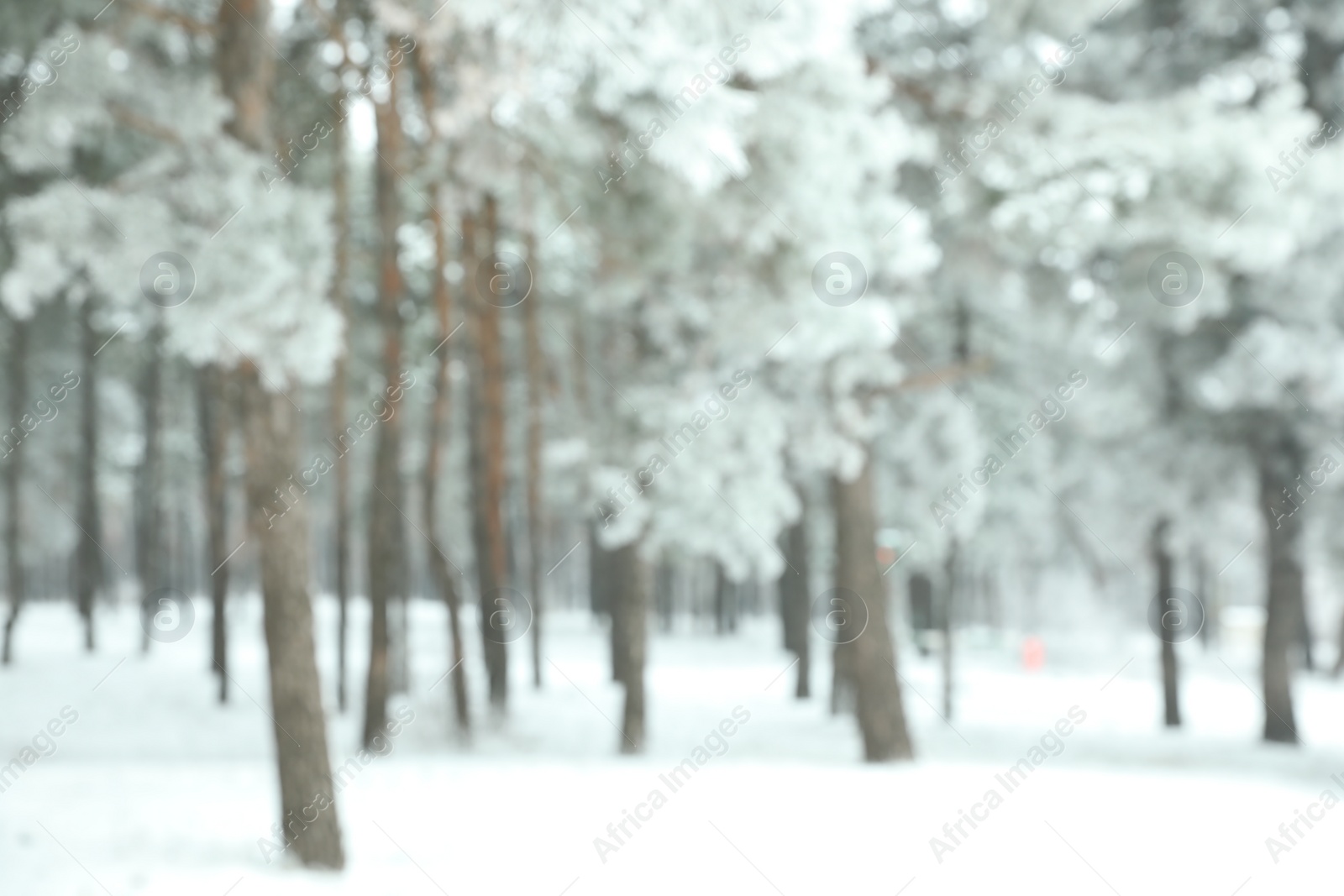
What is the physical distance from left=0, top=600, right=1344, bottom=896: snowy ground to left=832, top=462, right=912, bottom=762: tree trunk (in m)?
0.58

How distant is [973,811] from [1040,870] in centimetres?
135

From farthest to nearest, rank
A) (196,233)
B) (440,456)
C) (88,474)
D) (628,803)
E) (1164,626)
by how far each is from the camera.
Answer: (88,474)
(1164,626)
(440,456)
(628,803)
(196,233)

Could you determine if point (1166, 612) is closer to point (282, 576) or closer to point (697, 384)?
point (697, 384)

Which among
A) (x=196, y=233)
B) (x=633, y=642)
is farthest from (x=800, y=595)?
(x=196, y=233)

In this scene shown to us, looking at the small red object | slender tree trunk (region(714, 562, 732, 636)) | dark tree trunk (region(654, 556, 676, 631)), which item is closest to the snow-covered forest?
the small red object

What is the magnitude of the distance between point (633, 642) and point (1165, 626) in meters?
8.24

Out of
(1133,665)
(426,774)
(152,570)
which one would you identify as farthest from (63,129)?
(1133,665)

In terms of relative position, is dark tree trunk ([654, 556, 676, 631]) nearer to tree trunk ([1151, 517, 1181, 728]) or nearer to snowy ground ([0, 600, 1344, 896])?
snowy ground ([0, 600, 1344, 896])

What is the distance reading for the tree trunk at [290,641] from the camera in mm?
6000

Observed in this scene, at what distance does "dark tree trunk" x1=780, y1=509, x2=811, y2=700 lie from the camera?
17.7 m


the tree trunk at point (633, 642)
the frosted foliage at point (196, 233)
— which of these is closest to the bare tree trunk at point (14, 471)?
the tree trunk at point (633, 642)

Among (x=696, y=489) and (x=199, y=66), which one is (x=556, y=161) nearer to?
(x=696, y=489)

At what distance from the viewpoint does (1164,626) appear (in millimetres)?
15695

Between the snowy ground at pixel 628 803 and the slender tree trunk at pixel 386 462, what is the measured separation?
868 mm
